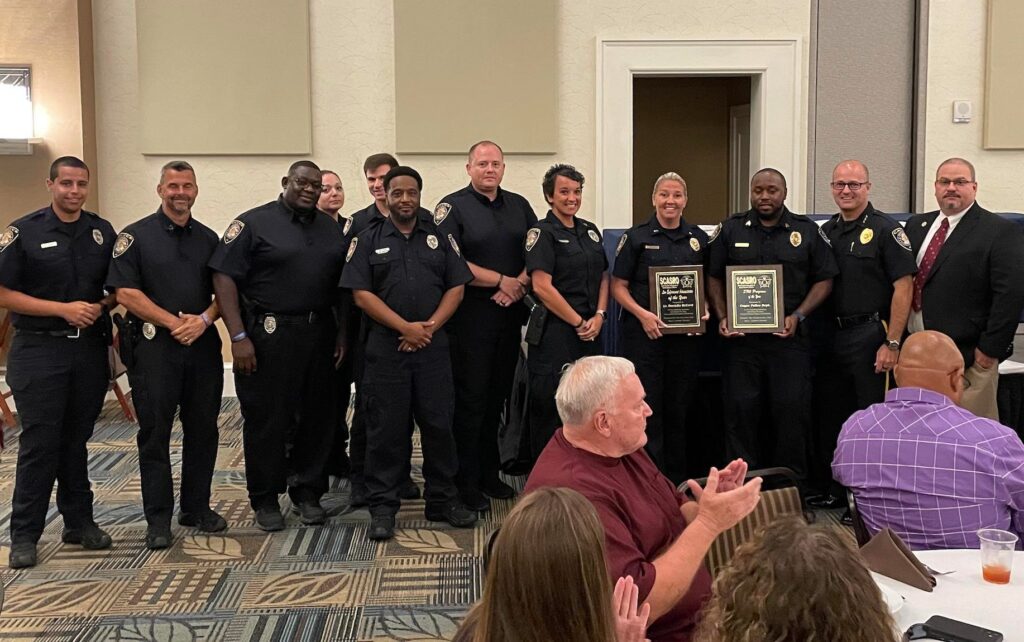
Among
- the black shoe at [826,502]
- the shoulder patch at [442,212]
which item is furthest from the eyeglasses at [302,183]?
the black shoe at [826,502]

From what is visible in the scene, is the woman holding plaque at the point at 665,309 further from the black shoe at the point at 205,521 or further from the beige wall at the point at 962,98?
the beige wall at the point at 962,98

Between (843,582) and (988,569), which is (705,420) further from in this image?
(843,582)

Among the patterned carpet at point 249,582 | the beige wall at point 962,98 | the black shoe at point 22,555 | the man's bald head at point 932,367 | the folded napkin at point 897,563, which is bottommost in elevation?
the patterned carpet at point 249,582

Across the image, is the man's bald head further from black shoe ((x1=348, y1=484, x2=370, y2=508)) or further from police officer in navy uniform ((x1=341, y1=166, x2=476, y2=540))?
black shoe ((x1=348, y1=484, x2=370, y2=508))

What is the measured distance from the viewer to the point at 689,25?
7.31m

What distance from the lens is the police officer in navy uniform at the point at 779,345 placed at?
471 centimetres

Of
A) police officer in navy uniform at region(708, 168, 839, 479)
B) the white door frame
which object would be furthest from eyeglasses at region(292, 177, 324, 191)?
the white door frame

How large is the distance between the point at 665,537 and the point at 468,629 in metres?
0.93

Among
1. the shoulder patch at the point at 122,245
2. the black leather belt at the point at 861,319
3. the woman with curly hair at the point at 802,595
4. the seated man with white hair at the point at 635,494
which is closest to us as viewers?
the woman with curly hair at the point at 802,595

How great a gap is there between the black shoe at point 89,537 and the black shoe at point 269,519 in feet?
2.20

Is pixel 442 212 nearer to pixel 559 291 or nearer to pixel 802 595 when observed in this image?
pixel 559 291

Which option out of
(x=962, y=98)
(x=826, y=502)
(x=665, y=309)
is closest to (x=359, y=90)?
(x=665, y=309)

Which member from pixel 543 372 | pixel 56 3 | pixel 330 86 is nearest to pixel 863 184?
pixel 543 372

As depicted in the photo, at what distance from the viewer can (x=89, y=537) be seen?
13.9 feet
